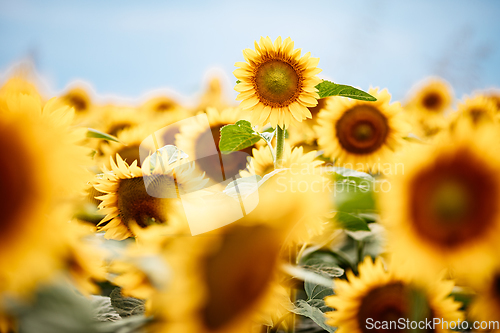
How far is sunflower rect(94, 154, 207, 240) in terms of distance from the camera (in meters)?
0.37

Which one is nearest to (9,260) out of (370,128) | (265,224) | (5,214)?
(5,214)

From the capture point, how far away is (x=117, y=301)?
0.35 metres

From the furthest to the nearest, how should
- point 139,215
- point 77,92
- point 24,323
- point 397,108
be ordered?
1. point 77,92
2. point 397,108
3. point 139,215
4. point 24,323

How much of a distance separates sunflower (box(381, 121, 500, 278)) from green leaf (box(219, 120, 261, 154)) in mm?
265

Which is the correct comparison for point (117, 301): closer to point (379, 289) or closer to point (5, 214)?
point (5, 214)

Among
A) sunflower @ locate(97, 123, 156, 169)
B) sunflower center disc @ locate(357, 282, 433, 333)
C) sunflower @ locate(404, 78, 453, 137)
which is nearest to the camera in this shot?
sunflower center disc @ locate(357, 282, 433, 333)

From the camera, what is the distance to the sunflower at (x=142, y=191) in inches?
14.6

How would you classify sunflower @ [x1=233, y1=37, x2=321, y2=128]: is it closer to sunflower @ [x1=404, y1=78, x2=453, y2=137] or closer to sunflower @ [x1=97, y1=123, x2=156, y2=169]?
sunflower @ [x1=97, y1=123, x2=156, y2=169]

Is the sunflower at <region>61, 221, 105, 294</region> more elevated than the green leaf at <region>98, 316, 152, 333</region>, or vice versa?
the sunflower at <region>61, 221, 105, 294</region>

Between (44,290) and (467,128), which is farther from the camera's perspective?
(467,128)

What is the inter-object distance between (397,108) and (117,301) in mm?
762

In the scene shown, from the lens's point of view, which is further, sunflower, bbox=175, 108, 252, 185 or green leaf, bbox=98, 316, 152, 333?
sunflower, bbox=175, 108, 252, 185

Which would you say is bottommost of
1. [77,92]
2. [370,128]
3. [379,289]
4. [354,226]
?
[379,289]

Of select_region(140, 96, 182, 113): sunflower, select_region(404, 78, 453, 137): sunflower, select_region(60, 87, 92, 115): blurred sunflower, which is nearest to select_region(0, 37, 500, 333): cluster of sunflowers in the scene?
select_region(140, 96, 182, 113): sunflower
